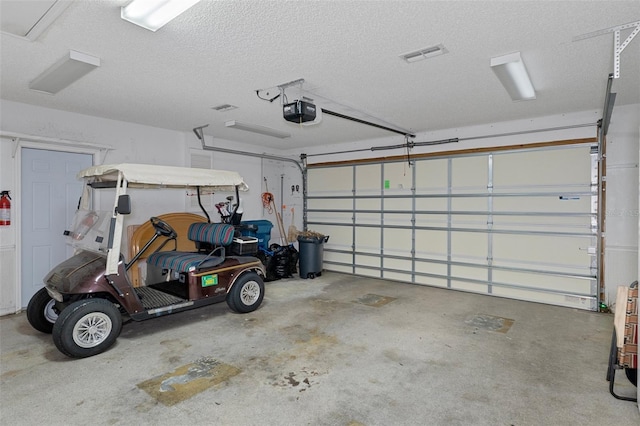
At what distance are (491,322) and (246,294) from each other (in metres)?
3.18

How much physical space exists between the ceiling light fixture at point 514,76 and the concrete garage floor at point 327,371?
2774mm

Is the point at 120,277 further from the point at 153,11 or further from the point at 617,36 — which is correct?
the point at 617,36

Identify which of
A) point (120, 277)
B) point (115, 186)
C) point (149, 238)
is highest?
point (115, 186)

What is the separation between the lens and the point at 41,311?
12.8 feet

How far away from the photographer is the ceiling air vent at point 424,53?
303 centimetres

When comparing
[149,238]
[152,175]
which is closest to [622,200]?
[152,175]

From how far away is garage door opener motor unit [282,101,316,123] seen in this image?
3828 millimetres

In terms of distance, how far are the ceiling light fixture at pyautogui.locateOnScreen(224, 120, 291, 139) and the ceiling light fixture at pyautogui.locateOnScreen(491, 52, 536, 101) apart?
148 inches

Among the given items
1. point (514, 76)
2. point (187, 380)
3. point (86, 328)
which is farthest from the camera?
point (514, 76)

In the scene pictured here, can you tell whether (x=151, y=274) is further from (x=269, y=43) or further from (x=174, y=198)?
(x=269, y=43)

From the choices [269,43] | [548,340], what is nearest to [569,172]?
[548,340]

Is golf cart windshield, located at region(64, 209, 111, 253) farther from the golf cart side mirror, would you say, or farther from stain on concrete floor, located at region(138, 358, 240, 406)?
stain on concrete floor, located at region(138, 358, 240, 406)

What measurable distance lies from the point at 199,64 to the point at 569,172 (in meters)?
5.18

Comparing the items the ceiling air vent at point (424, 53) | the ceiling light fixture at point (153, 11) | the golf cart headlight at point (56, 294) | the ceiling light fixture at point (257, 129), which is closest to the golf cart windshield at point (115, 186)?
the golf cart headlight at point (56, 294)
